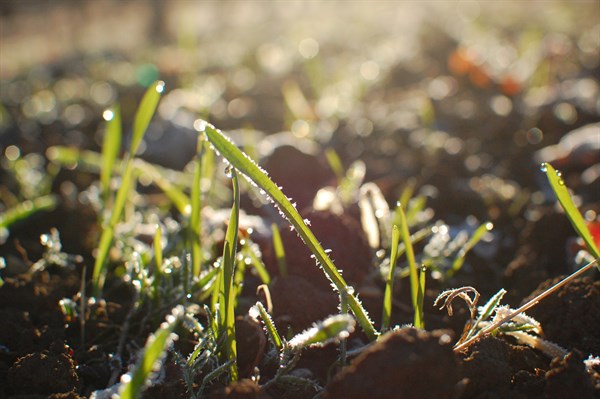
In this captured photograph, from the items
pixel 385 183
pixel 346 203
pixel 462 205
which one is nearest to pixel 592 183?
pixel 462 205

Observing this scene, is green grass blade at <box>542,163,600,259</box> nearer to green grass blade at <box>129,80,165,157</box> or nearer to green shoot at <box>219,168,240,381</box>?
green shoot at <box>219,168,240,381</box>

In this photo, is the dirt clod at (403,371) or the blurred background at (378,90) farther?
the blurred background at (378,90)

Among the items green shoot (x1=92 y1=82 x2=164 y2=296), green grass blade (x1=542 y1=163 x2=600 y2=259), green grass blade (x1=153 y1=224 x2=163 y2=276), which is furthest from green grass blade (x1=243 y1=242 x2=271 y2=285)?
green grass blade (x1=542 y1=163 x2=600 y2=259)

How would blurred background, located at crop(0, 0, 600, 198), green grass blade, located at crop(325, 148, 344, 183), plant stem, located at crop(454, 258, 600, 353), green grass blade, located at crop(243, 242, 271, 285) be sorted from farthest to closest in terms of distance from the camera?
blurred background, located at crop(0, 0, 600, 198) < green grass blade, located at crop(325, 148, 344, 183) < green grass blade, located at crop(243, 242, 271, 285) < plant stem, located at crop(454, 258, 600, 353)

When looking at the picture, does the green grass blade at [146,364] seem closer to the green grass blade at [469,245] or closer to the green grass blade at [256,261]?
the green grass blade at [256,261]

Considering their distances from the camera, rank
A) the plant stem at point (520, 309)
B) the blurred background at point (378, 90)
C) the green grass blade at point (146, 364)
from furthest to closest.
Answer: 1. the blurred background at point (378, 90)
2. the plant stem at point (520, 309)
3. the green grass blade at point (146, 364)

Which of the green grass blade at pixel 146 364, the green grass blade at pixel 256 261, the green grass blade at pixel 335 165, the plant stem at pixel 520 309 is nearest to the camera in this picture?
the green grass blade at pixel 146 364

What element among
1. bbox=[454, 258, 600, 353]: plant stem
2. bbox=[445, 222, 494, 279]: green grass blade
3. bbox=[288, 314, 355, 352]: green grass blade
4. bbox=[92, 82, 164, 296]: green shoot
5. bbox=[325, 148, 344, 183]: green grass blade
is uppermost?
bbox=[92, 82, 164, 296]: green shoot

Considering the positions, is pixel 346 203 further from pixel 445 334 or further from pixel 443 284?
pixel 445 334

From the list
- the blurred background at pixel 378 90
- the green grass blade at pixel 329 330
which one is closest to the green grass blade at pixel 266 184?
the green grass blade at pixel 329 330
